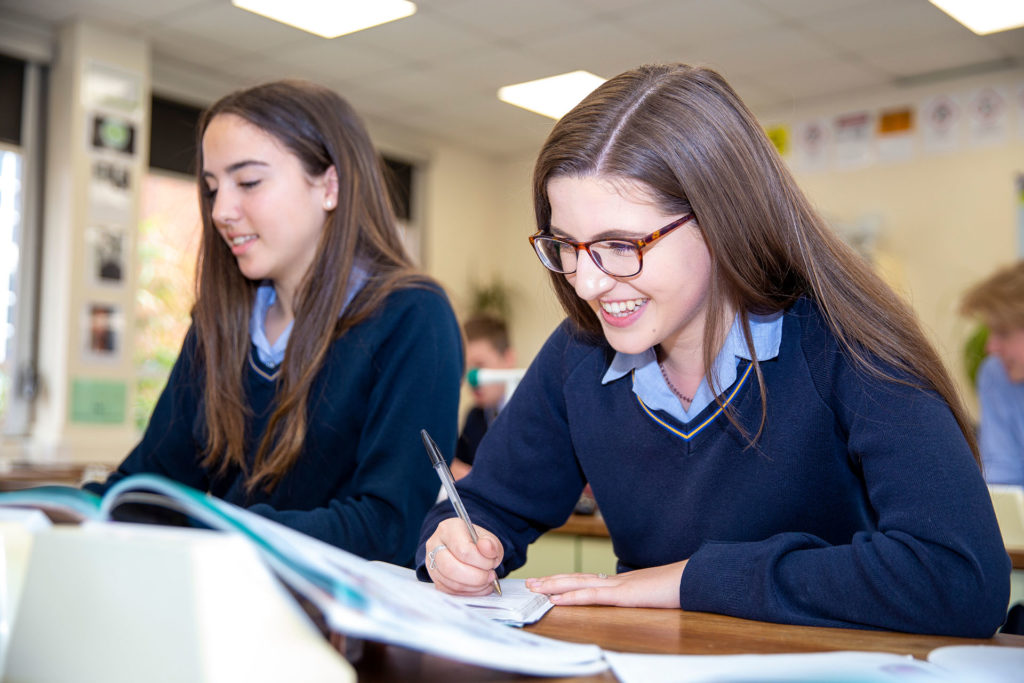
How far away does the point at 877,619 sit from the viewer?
0.88m

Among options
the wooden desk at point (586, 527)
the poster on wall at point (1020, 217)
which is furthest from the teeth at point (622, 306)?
the poster on wall at point (1020, 217)

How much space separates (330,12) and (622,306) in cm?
392

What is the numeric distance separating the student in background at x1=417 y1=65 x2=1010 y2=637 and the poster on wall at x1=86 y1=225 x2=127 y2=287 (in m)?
Answer: 4.12

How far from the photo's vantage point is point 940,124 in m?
5.45

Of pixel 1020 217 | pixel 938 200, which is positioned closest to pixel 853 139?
pixel 938 200

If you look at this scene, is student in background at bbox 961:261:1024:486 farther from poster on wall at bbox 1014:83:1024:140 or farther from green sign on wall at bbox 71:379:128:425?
green sign on wall at bbox 71:379:128:425

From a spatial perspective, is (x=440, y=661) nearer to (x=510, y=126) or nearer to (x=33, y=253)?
(x=33, y=253)

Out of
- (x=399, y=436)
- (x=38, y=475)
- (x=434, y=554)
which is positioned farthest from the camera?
(x=38, y=475)

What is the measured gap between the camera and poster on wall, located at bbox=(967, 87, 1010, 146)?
17.2ft

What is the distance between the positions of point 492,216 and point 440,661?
21.9 feet

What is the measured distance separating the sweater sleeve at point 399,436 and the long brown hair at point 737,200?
0.45m

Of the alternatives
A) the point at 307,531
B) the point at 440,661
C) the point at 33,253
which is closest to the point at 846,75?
the point at 33,253

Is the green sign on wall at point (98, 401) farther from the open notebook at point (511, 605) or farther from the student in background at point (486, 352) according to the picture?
the open notebook at point (511, 605)

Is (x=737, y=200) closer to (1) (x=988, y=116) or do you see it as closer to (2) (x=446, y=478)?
(2) (x=446, y=478)
